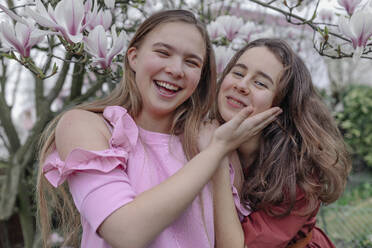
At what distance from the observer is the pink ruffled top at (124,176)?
1133mm

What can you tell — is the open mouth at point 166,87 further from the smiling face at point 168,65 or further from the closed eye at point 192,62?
the closed eye at point 192,62

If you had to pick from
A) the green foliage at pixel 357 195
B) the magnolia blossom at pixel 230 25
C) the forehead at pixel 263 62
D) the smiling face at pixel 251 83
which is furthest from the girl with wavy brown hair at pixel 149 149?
the green foliage at pixel 357 195

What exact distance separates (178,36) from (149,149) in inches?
17.4

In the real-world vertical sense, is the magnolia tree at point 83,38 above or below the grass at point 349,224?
above

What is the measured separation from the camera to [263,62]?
67.4 inches

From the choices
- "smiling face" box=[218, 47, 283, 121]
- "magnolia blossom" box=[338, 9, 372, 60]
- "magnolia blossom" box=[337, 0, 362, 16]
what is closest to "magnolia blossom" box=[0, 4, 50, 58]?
"smiling face" box=[218, 47, 283, 121]

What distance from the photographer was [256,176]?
1738 millimetres

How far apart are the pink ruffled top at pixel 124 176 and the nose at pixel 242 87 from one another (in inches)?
13.9

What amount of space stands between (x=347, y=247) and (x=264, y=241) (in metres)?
1.72

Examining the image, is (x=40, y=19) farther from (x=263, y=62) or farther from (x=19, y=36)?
(x=263, y=62)

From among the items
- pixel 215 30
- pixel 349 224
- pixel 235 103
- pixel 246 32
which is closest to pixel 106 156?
pixel 235 103

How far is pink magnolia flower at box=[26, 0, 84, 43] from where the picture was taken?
3.99 feet

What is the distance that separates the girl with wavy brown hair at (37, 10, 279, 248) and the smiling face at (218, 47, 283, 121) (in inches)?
4.3

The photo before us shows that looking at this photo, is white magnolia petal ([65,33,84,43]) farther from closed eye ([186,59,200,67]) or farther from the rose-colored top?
the rose-colored top
